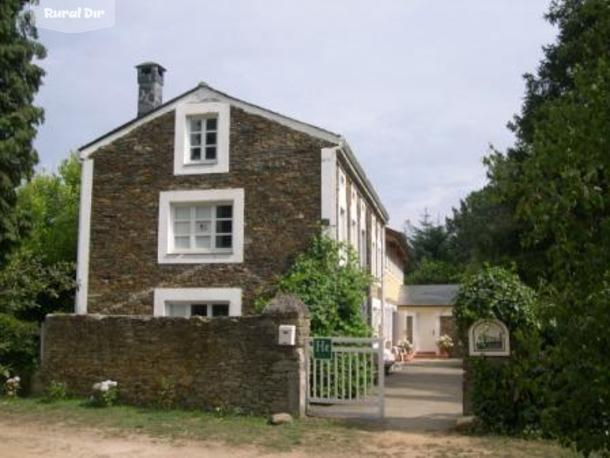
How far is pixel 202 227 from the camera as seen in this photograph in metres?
18.6

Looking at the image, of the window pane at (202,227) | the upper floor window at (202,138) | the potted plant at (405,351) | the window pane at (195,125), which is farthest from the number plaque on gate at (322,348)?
the potted plant at (405,351)

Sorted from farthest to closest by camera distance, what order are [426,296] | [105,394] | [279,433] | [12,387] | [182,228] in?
[426,296], [182,228], [12,387], [105,394], [279,433]

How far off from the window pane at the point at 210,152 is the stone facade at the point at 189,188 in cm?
58

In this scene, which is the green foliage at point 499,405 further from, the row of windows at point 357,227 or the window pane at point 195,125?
the window pane at point 195,125

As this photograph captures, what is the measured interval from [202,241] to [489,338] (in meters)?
9.01

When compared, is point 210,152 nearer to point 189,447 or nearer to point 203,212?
point 203,212

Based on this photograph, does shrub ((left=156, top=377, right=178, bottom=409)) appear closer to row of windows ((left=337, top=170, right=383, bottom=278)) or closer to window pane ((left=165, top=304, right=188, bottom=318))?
window pane ((left=165, top=304, right=188, bottom=318))

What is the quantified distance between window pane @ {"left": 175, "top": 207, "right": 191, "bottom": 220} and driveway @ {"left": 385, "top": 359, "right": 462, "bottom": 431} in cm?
694

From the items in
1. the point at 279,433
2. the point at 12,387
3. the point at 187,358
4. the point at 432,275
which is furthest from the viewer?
the point at 432,275

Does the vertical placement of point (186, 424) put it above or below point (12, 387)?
below

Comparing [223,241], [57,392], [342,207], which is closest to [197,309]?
[223,241]

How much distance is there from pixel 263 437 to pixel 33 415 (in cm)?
489

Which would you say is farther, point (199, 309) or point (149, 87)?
point (149, 87)

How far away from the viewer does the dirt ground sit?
32.6ft
